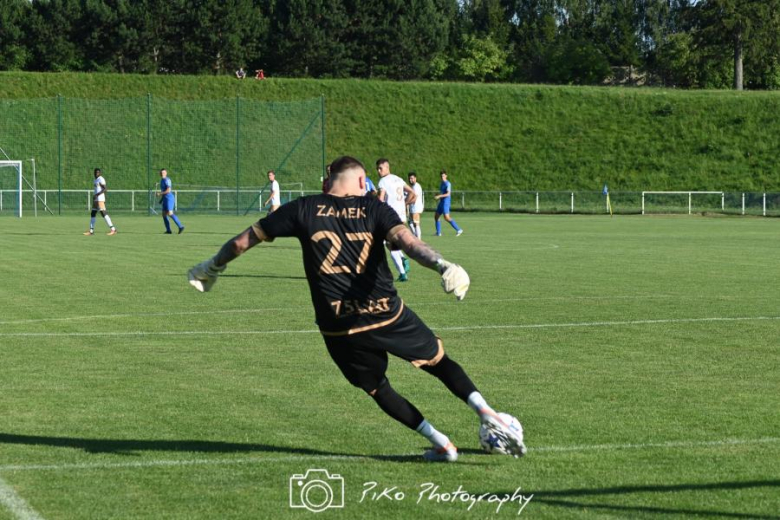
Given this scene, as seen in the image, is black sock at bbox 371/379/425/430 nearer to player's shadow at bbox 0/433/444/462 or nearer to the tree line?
player's shadow at bbox 0/433/444/462

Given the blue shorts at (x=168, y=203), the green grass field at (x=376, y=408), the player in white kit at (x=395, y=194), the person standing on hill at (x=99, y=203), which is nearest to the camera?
the green grass field at (x=376, y=408)

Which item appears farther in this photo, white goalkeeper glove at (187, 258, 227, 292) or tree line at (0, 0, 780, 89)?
tree line at (0, 0, 780, 89)

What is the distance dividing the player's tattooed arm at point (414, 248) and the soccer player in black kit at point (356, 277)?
1cm

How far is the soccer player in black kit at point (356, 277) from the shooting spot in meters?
7.11

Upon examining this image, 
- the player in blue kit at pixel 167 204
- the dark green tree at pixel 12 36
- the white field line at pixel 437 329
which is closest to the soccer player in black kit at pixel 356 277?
the white field line at pixel 437 329

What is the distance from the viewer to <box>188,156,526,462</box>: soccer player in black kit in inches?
280

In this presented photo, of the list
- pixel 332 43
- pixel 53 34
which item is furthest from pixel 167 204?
pixel 332 43

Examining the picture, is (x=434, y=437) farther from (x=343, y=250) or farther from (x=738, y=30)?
(x=738, y=30)

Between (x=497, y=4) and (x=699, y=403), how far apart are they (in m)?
118

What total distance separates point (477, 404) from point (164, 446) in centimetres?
201

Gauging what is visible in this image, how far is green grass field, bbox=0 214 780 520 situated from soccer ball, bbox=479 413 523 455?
8 cm

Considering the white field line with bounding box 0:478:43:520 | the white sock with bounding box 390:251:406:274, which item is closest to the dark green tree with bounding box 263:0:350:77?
the white sock with bounding box 390:251:406:274

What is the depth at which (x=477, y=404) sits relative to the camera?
7.24 meters

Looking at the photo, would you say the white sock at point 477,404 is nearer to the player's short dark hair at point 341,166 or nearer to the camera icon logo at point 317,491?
the camera icon logo at point 317,491
